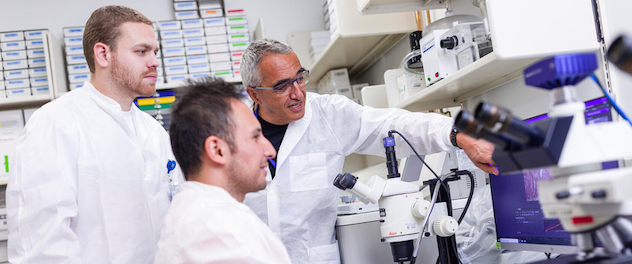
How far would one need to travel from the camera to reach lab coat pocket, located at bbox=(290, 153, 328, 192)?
174 cm

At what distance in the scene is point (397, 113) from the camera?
66.3 inches

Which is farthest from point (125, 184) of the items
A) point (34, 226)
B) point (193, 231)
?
point (193, 231)

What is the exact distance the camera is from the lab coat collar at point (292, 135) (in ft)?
5.72

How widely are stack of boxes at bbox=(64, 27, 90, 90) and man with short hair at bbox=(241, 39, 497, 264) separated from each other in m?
1.73

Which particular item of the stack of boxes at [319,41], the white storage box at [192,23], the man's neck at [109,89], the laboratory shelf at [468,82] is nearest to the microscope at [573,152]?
the laboratory shelf at [468,82]

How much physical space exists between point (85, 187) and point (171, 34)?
6.35 ft

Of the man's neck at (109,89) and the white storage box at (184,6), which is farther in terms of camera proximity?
the white storage box at (184,6)

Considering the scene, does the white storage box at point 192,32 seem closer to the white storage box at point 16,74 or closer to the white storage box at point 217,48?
the white storage box at point 217,48

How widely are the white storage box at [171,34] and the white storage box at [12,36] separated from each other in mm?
829

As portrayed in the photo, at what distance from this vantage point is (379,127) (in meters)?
1.71

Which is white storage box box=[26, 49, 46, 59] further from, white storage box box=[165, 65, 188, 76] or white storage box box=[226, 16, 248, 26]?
white storage box box=[226, 16, 248, 26]

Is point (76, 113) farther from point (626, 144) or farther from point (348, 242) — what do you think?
point (626, 144)

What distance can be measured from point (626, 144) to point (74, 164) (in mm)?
1329

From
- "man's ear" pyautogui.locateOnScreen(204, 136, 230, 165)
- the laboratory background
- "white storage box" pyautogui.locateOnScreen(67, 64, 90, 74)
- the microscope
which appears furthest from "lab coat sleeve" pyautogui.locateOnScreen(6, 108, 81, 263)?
"white storage box" pyautogui.locateOnScreen(67, 64, 90, 74)
